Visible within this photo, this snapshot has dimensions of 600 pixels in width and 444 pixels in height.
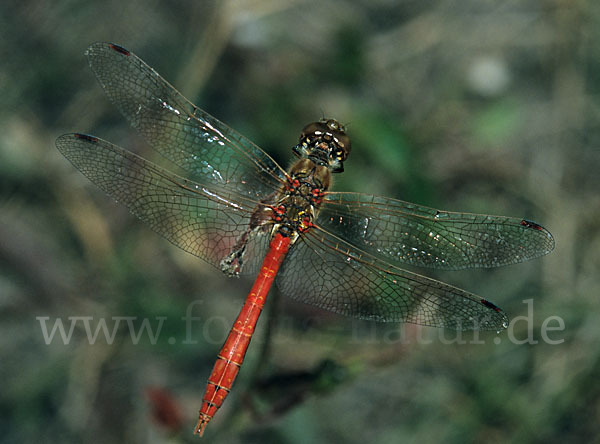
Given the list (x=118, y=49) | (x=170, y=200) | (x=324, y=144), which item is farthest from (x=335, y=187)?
(x=118, y=49)

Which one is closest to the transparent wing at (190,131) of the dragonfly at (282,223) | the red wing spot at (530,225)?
the dragonfly at (282,223)

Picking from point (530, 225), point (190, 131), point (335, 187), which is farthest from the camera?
point (335, 187)

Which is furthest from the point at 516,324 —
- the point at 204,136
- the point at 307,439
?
the point at 204,136

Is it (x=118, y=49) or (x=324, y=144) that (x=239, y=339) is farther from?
(x=118, y=49)

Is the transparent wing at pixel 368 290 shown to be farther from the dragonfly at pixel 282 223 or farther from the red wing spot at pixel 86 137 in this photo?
the red wing spot at pixel 86 137

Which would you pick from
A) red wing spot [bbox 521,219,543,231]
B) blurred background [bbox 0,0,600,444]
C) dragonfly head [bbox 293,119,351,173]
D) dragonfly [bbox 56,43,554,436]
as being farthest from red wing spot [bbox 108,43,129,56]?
red wing spot [bbox 521,219,543,231]

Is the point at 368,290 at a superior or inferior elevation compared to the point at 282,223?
inferior

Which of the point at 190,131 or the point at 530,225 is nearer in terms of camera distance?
the point at 530,225

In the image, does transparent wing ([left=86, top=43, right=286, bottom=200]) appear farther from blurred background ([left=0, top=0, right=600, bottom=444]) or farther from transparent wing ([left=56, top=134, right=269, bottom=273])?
blurred background ([left=0, top=0, right=600, bottom=444])
